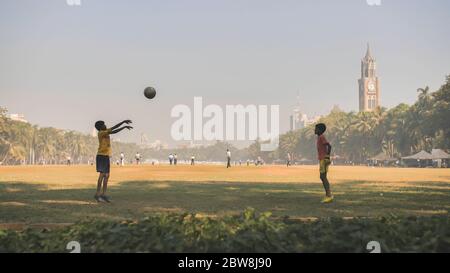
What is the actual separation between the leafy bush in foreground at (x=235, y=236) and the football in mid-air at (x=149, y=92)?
1032cm

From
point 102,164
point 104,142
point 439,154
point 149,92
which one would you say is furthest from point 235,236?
point 439,154

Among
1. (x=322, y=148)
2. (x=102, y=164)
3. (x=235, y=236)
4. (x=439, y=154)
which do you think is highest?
(x=439, y=154)

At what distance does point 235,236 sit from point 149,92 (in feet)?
38.3

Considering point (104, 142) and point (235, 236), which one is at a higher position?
point (104, 142)

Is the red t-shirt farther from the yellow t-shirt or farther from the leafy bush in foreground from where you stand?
the leafy bush in foreground

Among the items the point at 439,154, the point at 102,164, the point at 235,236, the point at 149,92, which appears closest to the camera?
the point at 235,236

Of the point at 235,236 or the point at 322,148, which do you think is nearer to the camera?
the point at 235,236

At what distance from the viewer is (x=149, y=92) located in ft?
56.1

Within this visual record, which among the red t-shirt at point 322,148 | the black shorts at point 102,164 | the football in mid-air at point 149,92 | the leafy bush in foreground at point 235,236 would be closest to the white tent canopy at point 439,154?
the football in mid-air at point 149,92

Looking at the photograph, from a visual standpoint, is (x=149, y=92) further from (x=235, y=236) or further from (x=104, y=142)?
(x=235, y=236)

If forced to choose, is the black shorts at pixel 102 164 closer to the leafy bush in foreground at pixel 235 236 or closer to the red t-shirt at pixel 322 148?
the red t-shirt at pixel 322 148

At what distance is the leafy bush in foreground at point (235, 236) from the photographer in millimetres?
5949

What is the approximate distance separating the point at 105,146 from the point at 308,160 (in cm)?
15165
